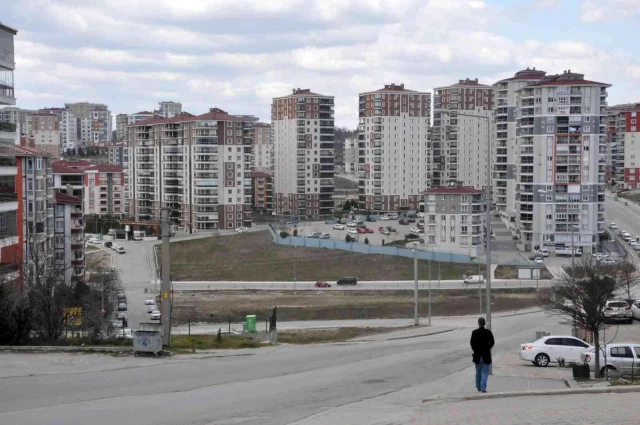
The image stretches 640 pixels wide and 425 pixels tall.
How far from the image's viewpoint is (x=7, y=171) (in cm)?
3072

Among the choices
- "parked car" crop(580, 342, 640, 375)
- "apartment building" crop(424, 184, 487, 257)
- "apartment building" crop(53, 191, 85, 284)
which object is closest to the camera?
"parked car" crop(580, 342, 640, 375)

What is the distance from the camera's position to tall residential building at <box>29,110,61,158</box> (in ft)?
549

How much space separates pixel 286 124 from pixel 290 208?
1184 cm

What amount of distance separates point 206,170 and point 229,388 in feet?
276

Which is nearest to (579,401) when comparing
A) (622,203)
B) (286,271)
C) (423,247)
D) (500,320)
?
(500,320)

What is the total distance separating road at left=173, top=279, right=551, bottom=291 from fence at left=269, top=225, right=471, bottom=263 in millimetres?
4719

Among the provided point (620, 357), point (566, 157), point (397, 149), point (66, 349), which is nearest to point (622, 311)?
point (620, 357)

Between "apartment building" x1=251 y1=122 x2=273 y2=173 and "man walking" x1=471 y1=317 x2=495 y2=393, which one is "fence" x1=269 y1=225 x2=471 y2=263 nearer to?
"man walking" x1=471 y1=317 x2=495 y2=393

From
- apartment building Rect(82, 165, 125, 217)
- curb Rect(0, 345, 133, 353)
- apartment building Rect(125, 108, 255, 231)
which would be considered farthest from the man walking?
apartment building Rect(82, 165, 125, 217)

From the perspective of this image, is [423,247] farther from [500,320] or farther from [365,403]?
[365,403]

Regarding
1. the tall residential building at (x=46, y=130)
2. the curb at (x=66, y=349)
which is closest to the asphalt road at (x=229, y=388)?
the curb at (x=66, y=349)

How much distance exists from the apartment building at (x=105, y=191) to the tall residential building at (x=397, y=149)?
32.4 metres

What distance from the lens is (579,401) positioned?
1392cm

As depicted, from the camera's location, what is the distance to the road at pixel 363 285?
68062 millimetres
